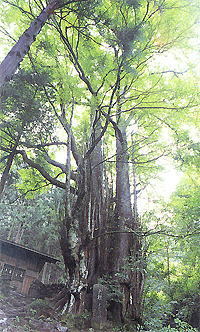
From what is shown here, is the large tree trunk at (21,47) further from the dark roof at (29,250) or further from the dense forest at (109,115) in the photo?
the dark roof at (29,250)

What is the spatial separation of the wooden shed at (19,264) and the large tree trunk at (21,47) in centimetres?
661

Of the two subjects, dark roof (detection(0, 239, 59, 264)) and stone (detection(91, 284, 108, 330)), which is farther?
dark roof (detection(0, 239, 59, 264))

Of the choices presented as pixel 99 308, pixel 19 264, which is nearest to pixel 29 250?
pixel 19 264

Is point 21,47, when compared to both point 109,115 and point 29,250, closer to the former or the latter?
point 109,115

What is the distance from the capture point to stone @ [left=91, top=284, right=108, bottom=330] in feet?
15.1

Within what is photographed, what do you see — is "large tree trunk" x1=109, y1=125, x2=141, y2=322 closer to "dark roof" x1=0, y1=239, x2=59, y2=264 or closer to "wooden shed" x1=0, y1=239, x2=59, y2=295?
"dark roof" x1=0, y1=239, x2=59, y2=264

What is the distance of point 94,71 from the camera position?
206 inches

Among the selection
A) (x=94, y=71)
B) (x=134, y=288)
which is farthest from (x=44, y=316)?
(x=94, y=71)

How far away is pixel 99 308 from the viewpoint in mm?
4750

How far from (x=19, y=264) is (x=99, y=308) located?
5401 mm

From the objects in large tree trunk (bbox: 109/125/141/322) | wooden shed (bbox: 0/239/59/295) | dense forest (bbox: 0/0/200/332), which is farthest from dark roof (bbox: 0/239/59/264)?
large tree trunk (bbox: 109/125/141/322)

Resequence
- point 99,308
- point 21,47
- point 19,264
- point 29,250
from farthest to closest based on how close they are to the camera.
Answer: point 19,264 → point 29,250 → point 99,308 → point 21,47

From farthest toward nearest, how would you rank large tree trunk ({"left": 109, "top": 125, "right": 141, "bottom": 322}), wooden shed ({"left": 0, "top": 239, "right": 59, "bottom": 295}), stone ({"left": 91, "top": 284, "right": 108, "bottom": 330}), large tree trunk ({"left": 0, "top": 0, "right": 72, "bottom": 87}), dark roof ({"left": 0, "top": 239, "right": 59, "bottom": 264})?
wooden shed ({"left": 0, "top": 239, "right": 59, "bottom": 295})
dark roof ({"left": 0, "top": 239, "right": 59, "bottom": 264})
large tree trunk ({"left": 109, "top": 125, "right": 141, "bottom": 322})
stone ({"left": 91, "top": 284, "right": 108, "bottom": 330})
large tree trunk ({"left": 0, "top": 0, "right": 72, "bottom": 87})

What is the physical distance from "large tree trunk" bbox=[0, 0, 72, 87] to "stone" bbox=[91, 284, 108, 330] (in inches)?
168
